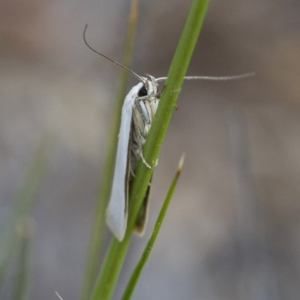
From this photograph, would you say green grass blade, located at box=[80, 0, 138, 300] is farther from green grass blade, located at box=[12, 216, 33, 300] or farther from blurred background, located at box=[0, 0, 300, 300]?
blurred background, located at box=[0, 0, 300, 300]

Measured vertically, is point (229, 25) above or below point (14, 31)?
above

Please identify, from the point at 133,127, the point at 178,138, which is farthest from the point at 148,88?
the point at 178,138

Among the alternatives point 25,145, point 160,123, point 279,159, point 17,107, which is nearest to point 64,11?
point 17,107

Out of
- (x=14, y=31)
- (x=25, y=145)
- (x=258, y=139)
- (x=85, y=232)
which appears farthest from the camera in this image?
(x=14, y=31)

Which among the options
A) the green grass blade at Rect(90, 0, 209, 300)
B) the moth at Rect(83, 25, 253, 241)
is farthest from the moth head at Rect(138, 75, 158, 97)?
the green grass blade at Rect(90, 0, 209, 300)

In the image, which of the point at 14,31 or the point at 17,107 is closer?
the point at 17,107

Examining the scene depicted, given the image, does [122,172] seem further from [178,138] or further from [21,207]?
[178,138]

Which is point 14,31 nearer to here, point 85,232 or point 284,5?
point 85,232
